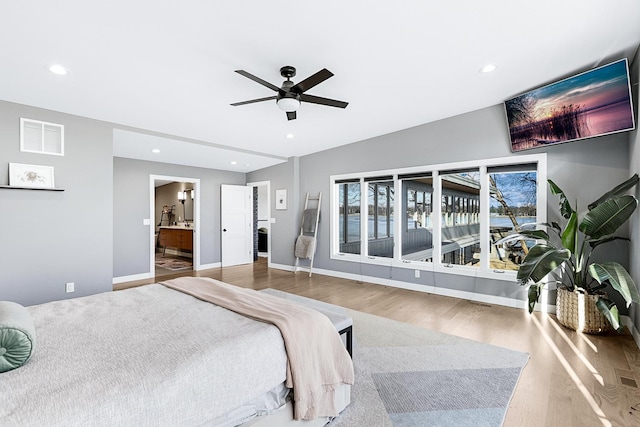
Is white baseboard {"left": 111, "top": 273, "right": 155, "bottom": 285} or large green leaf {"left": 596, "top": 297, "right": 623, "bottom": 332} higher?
large green leaf {"left": 596, "top": 297, "right": 623, "bottom": 332}

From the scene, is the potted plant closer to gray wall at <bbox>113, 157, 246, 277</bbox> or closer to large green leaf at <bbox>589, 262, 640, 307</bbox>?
large green leaf at <bbox>589, 262, 640, 307</bbox>

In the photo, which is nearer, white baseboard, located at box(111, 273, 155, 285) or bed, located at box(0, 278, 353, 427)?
bed, located at box(0, 278, 353, 427)

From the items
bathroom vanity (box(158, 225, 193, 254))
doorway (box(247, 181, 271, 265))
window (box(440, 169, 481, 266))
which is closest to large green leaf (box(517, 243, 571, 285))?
window (box(440, 169, 481, 266))

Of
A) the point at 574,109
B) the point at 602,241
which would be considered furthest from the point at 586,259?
the point at 574,109

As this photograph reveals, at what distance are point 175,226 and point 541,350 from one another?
8316mm

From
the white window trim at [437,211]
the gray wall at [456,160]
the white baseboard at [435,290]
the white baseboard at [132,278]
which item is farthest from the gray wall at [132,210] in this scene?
the white window trim at [437,211]

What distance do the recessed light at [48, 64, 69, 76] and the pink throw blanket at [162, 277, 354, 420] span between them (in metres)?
2.66

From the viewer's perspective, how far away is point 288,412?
1503 mm

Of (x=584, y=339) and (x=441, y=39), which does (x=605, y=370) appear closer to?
(x=584, y=339)

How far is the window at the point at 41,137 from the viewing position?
3316 mm

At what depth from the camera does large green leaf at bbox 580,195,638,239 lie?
2.74 m

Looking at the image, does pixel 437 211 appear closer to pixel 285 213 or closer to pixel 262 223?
pixel 285 213

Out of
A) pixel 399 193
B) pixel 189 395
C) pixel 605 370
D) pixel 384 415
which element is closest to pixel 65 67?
pixel 189 395

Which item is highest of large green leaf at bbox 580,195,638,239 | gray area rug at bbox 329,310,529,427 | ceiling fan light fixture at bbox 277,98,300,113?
ceiling fan light fixture at bbox 277,98,300,113
